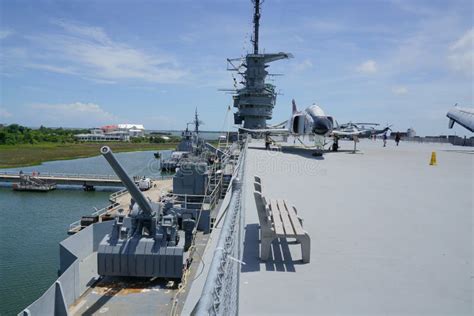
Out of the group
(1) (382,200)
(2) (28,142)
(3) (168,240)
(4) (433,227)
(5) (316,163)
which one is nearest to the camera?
(4) (433,227)

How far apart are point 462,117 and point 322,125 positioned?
707 inches

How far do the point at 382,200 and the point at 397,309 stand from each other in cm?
493

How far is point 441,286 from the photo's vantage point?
139 inches

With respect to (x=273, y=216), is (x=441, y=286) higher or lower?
lower

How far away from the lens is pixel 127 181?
28.5 feet

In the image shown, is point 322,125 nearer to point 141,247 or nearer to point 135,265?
point 141,247

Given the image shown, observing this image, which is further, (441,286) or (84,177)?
(84,177)

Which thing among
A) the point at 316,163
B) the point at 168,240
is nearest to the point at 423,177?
the point at 316,163

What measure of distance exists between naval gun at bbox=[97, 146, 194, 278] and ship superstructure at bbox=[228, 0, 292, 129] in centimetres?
2889

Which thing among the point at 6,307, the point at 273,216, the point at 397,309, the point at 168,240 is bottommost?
the point at 6,307

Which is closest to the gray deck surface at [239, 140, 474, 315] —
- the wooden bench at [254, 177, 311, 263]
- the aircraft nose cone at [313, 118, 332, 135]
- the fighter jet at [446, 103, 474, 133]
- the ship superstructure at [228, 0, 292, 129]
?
the wooden bench at [254, 177, 311, 263]

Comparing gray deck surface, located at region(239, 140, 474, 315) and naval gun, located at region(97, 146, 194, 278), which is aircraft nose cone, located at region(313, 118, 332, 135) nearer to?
gray deck surface, located at region(239, 140, 474, 315)

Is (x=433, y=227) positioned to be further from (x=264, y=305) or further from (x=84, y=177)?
(x=84, y=177)

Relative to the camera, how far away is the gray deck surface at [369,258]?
3.16 meters
